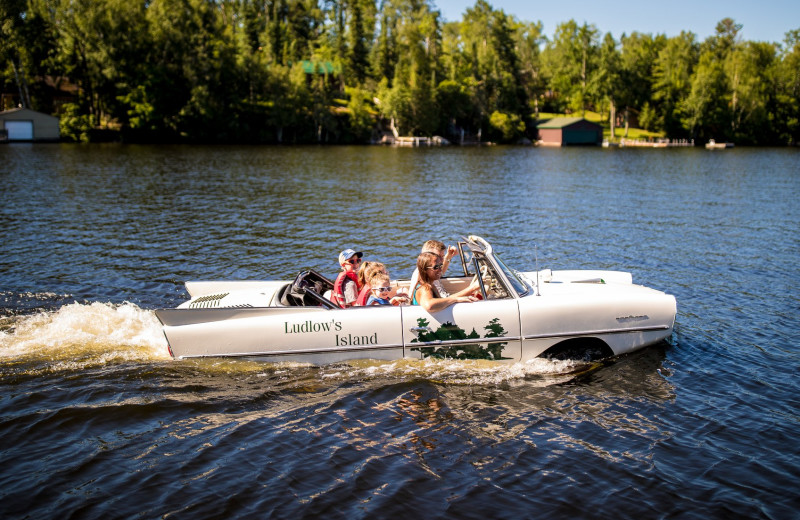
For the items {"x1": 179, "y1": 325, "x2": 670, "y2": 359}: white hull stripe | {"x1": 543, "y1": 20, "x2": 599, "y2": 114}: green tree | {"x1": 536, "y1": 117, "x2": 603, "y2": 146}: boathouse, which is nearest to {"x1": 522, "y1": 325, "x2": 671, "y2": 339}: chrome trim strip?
{"x1": 179, "y1": 325, "x2": 670, "y2": 359}: white hull stripe

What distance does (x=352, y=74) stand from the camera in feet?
334

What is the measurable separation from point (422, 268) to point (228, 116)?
247 ft

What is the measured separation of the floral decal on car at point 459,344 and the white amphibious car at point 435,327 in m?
0.01

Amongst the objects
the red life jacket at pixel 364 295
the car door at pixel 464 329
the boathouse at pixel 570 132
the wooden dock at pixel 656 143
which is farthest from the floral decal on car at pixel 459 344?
the wooden dock at pixel 656 143

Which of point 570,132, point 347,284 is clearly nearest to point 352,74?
point 570,132

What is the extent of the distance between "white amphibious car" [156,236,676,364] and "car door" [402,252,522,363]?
0.5 inches

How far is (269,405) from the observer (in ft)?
27.4

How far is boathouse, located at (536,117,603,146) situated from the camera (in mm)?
96769

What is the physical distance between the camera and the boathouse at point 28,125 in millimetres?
63572

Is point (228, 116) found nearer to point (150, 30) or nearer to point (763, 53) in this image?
point (150, 30)

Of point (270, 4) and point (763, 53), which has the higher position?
point (270, 4)

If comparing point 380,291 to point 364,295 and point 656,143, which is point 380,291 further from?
point 656,143

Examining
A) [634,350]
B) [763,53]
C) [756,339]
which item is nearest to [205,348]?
[634,350]

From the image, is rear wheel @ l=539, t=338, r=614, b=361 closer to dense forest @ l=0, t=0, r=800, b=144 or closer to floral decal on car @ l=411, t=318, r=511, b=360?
floral decal on car @ l=411, t=318, r=511, b=360
